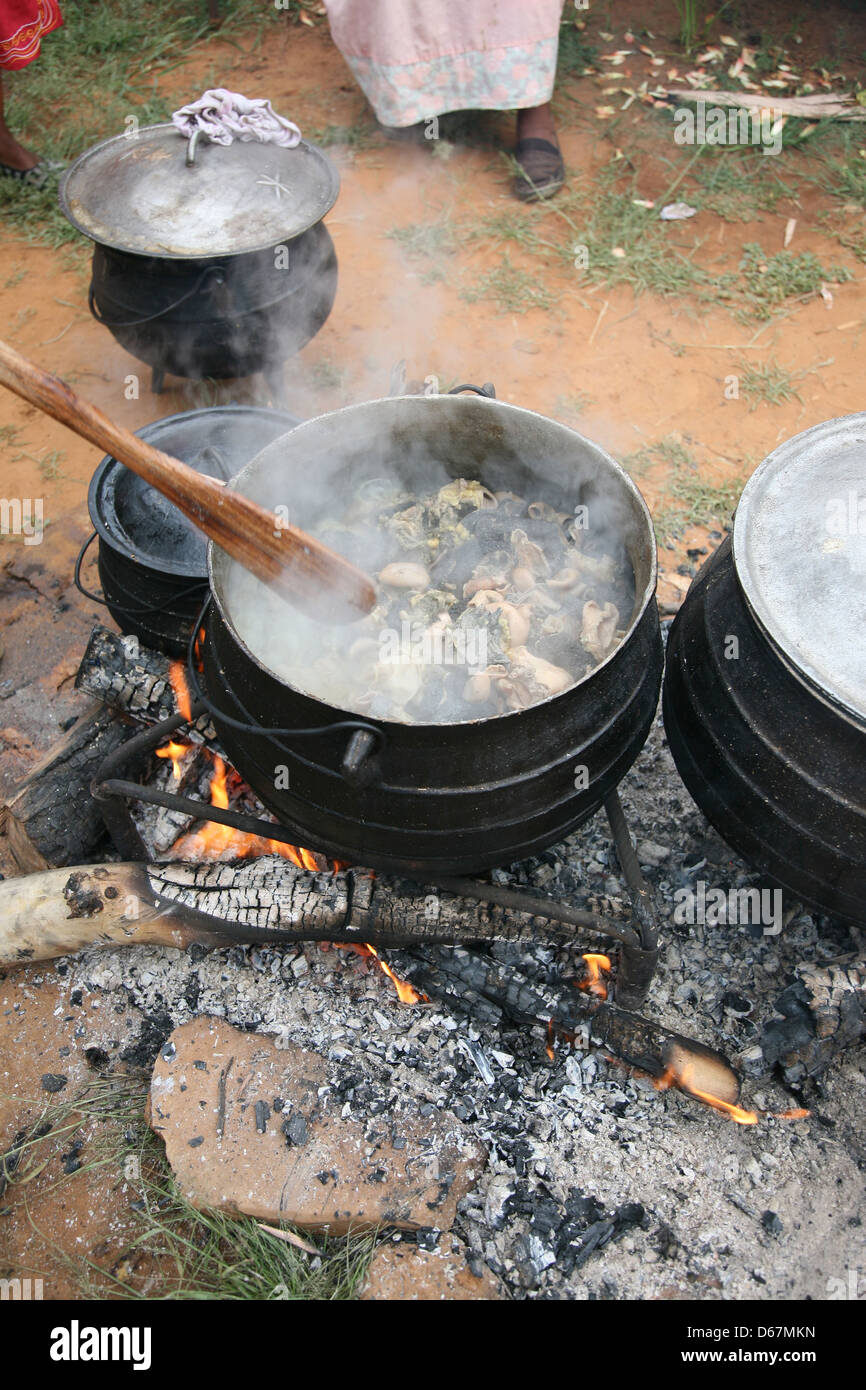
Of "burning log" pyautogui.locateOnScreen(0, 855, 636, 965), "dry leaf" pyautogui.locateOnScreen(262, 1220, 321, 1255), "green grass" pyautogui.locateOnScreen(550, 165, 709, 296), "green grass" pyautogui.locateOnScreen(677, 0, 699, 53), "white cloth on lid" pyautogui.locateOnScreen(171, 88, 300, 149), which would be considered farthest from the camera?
"green grass" pyautogui.locateOnScreen(677, 0, 699, 53)

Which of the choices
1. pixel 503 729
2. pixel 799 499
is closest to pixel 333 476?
pixel 503 729

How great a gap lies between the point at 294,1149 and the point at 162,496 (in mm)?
2561

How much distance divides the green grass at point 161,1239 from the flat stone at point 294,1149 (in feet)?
0.25

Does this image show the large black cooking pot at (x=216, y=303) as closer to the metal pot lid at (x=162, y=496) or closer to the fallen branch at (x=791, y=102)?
the metal pot lid at (x=162, y=496)

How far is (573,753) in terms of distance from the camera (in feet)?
8.77

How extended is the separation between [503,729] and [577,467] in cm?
119

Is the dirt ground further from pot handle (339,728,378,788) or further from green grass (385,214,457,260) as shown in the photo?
pot handle (339,728,378,788)

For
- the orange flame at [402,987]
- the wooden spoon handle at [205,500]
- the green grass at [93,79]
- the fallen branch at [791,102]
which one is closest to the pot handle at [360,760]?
the wooden spoon handle at [205,500]

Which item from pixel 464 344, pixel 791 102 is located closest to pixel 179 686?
pixel 464 344

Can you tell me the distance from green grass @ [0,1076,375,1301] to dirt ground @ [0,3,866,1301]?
5.96 feet

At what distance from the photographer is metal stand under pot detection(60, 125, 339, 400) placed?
442 cm

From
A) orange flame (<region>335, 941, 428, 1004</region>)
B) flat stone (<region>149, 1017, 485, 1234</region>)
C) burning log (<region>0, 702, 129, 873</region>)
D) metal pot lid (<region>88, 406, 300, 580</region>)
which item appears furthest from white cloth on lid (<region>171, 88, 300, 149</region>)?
flat stone (<region>149, 1017, 485, 1234</region>)

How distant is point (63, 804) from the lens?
3.70 meters
